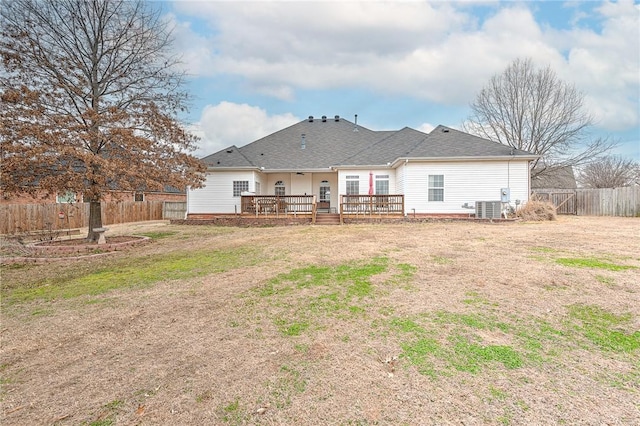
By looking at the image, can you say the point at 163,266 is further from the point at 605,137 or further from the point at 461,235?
the point at 605,137

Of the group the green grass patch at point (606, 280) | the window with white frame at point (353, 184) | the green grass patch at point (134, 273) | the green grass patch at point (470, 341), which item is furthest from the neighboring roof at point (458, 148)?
the green grass patch at point (470, 341)

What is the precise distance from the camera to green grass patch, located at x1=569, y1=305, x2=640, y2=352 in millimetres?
3072

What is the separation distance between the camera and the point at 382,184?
1858 cm

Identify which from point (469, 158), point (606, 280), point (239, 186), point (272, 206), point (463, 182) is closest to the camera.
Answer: point (606, 280)

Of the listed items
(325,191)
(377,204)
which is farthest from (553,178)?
(325,191)

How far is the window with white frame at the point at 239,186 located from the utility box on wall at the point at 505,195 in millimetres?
13357

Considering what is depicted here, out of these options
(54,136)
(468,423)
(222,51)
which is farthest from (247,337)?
(222,51)

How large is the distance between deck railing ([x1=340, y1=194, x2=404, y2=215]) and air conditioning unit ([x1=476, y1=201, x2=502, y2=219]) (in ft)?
11.6

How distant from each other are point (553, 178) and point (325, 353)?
30.2 meters

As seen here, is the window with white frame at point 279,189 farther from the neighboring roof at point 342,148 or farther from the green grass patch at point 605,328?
the green grass patch at point 605,328

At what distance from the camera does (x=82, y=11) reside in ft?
33.7

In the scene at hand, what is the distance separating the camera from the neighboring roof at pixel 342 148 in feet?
54.4

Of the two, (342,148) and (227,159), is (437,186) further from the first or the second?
(227,159)

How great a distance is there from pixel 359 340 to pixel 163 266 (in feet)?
17.3
